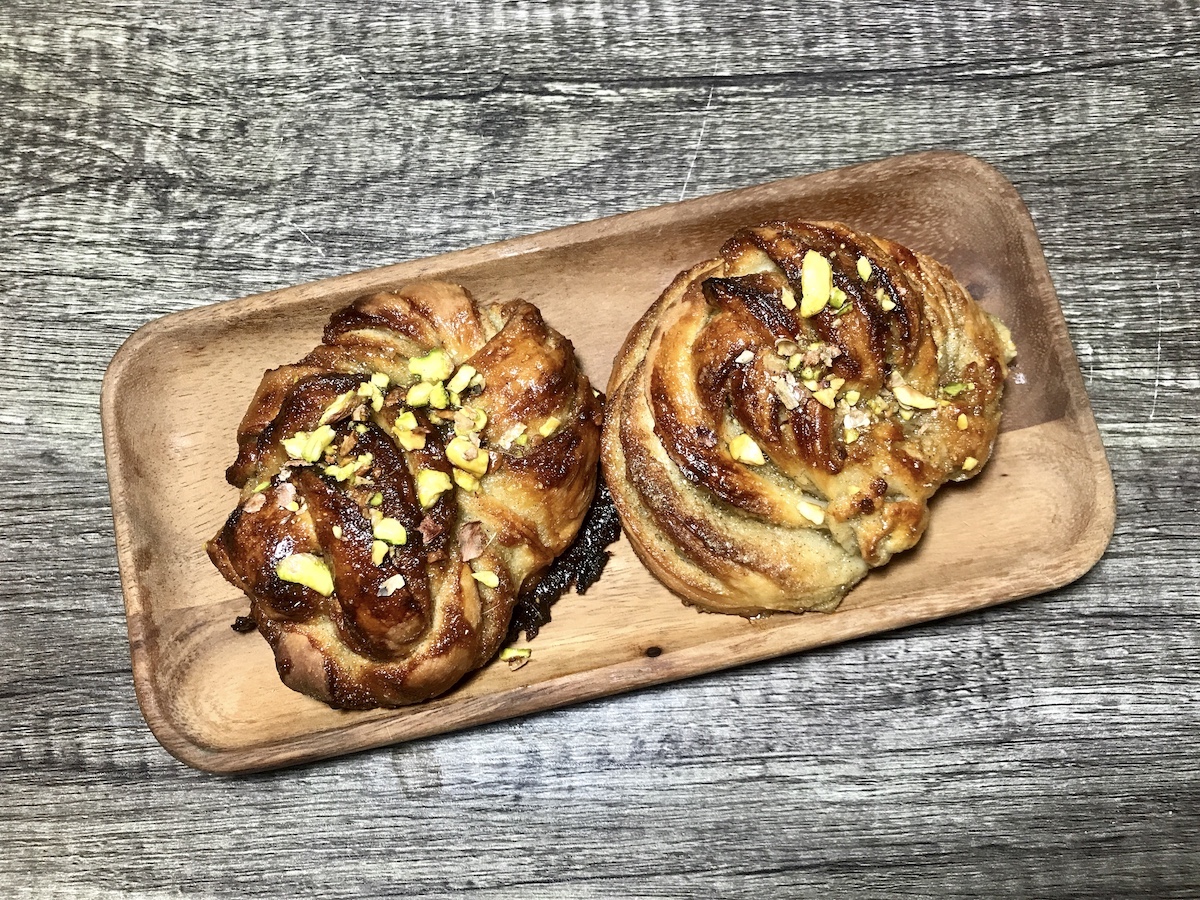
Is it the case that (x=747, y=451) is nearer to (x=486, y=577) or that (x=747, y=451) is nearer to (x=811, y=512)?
(x=811, y=512)

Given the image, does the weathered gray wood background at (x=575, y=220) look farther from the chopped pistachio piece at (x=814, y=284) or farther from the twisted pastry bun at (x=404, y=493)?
the chopped pistachio piece at (x=814, y=284)

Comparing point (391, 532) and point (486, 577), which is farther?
point (486, 577)

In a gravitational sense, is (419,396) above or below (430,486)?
above

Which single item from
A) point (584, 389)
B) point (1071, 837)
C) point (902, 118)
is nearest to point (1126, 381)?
point (902, 118)

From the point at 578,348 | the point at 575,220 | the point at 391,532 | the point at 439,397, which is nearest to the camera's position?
the point at 391,532

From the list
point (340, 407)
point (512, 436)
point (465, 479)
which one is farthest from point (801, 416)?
point (340, 407)

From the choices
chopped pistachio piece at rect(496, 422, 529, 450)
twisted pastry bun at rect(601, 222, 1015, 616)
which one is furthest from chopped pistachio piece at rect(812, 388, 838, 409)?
chopped pistachio piece at rect(496, 422, 529, 450)
